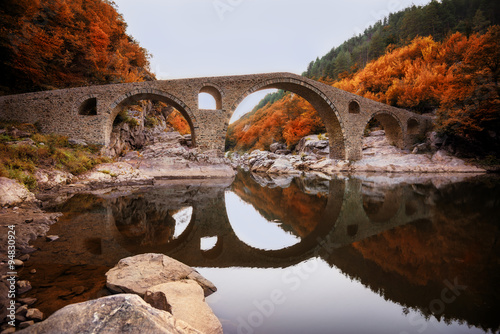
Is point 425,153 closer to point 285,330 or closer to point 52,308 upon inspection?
point 285,330

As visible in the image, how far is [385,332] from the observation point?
2150mm

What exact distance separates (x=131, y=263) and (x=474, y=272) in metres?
4.55

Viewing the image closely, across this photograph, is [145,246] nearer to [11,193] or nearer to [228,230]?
[228,230]

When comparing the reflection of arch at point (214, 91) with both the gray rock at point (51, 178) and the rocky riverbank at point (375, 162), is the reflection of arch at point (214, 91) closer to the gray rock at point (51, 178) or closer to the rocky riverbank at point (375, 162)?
the rocky riverbank at point (375, 162)

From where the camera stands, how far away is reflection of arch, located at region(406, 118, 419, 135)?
944 inches

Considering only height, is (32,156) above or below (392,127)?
below

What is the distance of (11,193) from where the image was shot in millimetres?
6332

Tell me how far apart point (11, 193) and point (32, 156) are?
3953 millimetres

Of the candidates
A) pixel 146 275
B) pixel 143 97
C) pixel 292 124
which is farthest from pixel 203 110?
pixel 292 124

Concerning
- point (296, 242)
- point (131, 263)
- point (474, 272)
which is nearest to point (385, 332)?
point (474, 272)

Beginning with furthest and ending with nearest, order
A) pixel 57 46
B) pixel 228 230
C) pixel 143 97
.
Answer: pixel 143 97
pixel 57 46
pixel 228 230

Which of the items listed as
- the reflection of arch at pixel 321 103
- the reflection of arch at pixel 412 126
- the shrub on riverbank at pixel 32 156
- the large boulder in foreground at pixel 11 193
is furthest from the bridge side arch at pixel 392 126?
the large boulder in foreground at pixel 11 193

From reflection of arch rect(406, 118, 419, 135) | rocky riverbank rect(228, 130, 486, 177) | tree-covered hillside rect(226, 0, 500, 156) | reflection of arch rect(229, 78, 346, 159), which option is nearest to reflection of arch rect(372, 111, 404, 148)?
rocky riverbank rect(228, 130, 486, 177)

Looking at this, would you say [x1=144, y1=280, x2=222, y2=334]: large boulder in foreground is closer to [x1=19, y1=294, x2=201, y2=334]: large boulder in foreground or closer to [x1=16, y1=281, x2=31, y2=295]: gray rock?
[x1=19, y1=294, x2=201, y2=334]: large boulder in foreground
